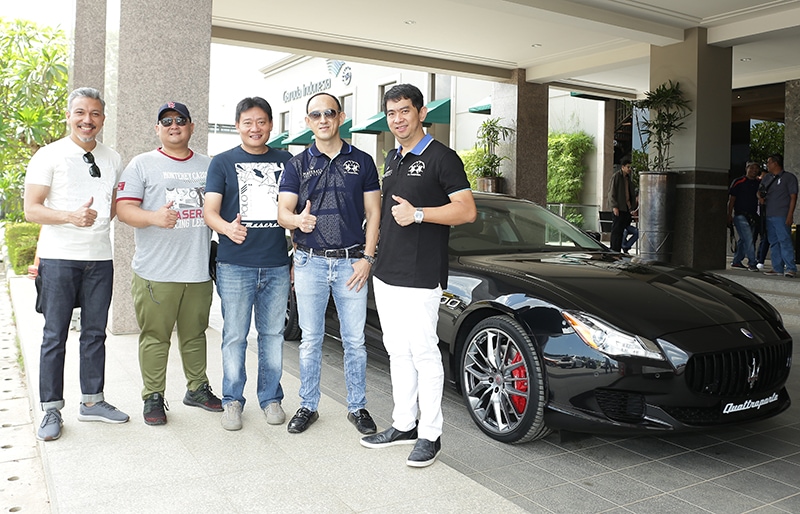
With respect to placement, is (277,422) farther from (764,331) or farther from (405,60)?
(405,60)

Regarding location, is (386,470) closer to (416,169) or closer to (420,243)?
(420,243)

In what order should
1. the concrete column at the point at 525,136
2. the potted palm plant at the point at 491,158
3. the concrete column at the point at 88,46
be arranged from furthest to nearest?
1. the potted palm plant at the point at 491,158
2. the concrete column at the point at 525,136
3. the concrete column at the point at 88,46

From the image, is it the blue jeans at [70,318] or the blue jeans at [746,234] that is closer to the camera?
the blue jeans at [70,318]

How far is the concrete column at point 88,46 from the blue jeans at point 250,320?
15.9ft

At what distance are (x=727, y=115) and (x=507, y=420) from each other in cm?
956

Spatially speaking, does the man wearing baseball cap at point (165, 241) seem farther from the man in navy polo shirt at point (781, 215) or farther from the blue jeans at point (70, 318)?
the man in navy polo shirt at point (781, 215)

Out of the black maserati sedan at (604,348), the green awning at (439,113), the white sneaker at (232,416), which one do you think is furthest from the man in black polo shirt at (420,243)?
the green awning at (439,113)

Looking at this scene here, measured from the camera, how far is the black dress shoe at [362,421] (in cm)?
380

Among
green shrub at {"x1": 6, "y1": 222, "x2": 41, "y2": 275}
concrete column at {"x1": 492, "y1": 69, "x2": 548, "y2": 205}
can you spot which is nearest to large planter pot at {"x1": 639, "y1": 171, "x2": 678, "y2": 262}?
concrete column at {"x1": 492, "y1": 69, "x2": 548, "y2": 205}

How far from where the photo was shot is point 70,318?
3.81 metres

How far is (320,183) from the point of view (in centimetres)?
374

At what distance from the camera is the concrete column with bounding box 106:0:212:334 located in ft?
19.5

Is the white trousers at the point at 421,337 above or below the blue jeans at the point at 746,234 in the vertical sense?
below

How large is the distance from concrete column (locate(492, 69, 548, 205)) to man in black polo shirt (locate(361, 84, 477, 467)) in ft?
39.4
